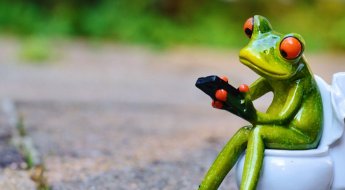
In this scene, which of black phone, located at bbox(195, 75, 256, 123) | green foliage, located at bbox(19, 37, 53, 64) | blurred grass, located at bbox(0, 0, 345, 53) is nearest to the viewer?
black phone, located at bbox(195, 75, 256, 123)

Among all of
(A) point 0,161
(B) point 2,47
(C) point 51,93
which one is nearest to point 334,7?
(B) point 2,47

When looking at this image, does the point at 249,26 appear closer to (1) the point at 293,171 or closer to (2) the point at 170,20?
(1) the point at 293,171

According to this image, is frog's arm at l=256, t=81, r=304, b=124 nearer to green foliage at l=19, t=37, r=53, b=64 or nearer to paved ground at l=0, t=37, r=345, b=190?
paved ground at l=0, t=37, r=345, b=190

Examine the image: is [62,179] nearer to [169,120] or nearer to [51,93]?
[169,120]

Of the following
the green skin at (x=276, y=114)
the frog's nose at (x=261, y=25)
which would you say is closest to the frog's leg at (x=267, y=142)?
the green skin at (x=276, y=114)

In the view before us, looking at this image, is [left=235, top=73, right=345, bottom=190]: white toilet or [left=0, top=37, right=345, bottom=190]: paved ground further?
[left=0, top=37, right=345, bottom=190]: paved ground

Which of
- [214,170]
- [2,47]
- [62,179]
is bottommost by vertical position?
[2,47]

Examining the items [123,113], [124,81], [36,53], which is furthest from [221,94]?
[36,53]

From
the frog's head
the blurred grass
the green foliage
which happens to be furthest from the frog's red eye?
the blurred grass
